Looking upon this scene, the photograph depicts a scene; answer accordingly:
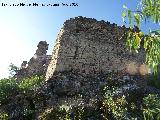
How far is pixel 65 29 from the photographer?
2178 centimetres

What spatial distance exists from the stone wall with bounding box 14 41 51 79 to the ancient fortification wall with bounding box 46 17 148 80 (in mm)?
9877

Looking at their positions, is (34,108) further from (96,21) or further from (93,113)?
(96,21)

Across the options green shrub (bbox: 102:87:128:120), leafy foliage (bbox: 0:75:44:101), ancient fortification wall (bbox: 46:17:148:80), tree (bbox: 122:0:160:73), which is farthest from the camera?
leafy foliage (bbox: 0:75:44:101)

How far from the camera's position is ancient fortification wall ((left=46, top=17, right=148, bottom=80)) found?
20.8 m

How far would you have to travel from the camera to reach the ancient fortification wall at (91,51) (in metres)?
20.8

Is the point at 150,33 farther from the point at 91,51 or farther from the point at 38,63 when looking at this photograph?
the point at 38,63

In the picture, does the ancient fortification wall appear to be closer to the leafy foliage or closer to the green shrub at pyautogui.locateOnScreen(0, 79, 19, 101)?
the leafy foliage

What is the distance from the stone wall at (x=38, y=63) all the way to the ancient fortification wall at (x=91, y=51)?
988 centimetres

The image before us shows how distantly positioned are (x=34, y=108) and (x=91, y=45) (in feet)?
20.9

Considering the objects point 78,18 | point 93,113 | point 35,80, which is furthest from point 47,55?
point 93,113

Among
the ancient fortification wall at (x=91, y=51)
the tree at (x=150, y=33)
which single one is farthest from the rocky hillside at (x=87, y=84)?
the tree at (x=150, y=33)

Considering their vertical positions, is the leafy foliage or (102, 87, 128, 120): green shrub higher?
the leafy foliage

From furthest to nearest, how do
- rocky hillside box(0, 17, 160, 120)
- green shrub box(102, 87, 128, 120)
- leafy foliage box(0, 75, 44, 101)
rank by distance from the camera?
leafy foliage box(0, 75, 44, 101) → rocky hillside box(0, 17, 160, 120) → green shrub box(102, 87, 128, 120)

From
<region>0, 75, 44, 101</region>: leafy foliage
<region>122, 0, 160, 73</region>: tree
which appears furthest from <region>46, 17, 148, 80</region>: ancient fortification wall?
<region>122, 0, 160, 73</region>: tree
